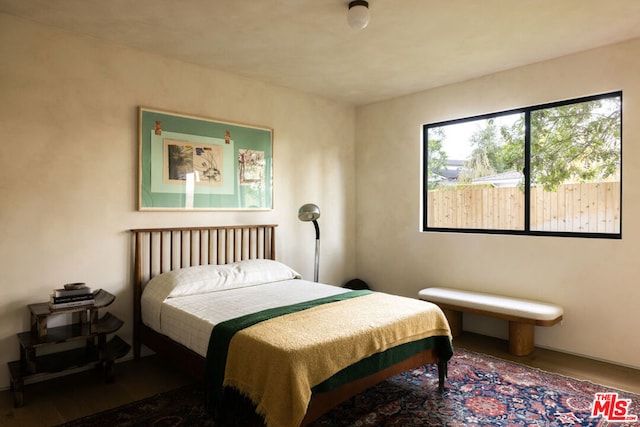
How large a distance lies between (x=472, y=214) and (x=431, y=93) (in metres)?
1.39

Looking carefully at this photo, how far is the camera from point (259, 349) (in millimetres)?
2117

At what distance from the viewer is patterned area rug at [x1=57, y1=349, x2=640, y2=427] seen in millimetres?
2410

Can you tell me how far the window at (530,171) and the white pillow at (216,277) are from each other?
1.93 m

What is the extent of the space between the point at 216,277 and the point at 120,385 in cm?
101

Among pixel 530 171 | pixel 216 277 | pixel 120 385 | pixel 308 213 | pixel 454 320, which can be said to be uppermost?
pixel 530 171

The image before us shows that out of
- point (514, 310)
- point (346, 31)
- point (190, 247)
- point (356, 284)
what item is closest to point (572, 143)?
point (514, 310)

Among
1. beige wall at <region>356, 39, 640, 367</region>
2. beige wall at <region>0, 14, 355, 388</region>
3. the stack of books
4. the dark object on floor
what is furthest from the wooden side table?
beige wall at <region>356, 39, 640, 367</region>

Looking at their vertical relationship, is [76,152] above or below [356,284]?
above

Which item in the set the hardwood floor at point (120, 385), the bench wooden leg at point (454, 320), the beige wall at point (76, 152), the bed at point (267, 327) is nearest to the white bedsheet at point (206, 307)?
the bed at point (267, 327)

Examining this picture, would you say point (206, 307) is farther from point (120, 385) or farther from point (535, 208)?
point (535, 208)

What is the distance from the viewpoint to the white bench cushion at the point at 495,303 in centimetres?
332

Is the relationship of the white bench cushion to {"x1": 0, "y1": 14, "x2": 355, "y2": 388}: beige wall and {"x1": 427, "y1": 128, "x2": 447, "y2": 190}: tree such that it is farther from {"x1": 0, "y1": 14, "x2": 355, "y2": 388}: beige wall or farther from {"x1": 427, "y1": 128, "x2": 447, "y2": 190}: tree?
{"x1": 0, "y1": 14, "x2": 355, "y2": 388}: beige wall

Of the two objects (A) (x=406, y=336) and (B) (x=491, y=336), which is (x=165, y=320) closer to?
(A) (x=406, y=336)

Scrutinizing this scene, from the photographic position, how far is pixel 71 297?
2775 millimetres
